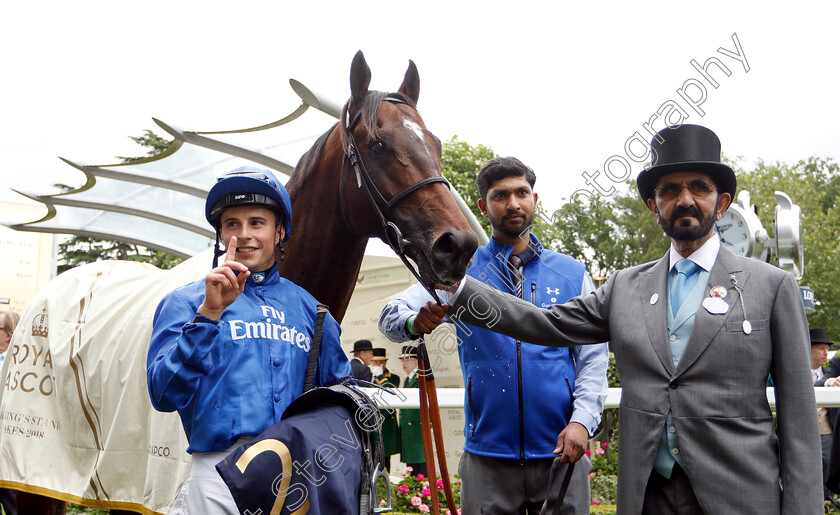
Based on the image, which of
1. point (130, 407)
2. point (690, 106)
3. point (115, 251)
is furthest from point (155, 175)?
point (115, 251)

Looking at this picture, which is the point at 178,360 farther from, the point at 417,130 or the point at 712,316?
the point at 712,316

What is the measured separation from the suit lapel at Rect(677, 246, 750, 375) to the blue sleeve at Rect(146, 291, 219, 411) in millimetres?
1391

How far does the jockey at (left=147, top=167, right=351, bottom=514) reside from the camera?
175 centimetres

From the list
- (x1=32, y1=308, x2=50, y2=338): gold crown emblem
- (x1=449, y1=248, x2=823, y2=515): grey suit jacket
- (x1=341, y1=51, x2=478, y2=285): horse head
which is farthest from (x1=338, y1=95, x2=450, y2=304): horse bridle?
(x1=32, y1=308, x2=50, y2=338): gold crown emblem

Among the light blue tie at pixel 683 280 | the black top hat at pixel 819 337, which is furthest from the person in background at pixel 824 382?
the light blue tie at pixel 683 280

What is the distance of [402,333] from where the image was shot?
104 inches

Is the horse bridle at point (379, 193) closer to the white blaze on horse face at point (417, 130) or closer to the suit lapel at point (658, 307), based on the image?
Result: the white blaze on horse face at point (417, 130)

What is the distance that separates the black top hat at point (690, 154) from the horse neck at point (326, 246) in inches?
44.9

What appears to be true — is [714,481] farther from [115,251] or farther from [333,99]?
A: [115,251]

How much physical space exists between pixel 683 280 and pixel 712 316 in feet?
0.74

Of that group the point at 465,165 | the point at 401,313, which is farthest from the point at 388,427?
the point at 465,165

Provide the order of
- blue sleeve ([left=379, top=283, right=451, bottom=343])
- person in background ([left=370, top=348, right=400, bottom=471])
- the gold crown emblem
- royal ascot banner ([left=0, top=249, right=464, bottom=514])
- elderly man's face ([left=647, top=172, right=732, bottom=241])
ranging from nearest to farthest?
elderly man's face ([left=647, top=172, right=732, bottom=241]), blue sleeve ([left=379, top=283, right=451, bottom=343]), royal ascot banner ([left=0, top=249, right=464, bottom=514]), the gold crown emblem, person in background ([left=370, top=348, right=400, bottom=471])

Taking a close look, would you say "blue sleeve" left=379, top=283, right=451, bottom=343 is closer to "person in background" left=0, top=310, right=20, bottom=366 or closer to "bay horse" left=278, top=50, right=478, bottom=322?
"bay horse" left=278, top=50, right=478, bottom=322

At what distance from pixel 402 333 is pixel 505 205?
0.68 metres
